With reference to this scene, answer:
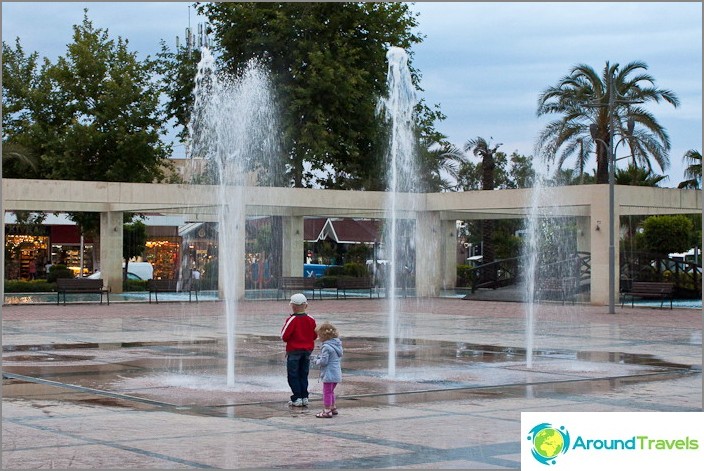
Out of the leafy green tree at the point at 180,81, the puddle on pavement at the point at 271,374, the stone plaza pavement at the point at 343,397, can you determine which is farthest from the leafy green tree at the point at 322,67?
the puddle on pavement at the point at 271,374

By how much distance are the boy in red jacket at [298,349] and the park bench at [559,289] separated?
2521 centimetres

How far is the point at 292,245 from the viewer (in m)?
44.2

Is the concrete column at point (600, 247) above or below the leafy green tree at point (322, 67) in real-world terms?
below

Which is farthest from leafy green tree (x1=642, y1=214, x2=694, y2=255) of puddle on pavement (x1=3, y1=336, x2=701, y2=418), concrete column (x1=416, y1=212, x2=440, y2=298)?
puddle on pavement (x1=3, y1=336, x2=701, y2=418)

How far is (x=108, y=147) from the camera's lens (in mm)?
50094

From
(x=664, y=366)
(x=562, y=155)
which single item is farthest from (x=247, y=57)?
(x=664, y=366)

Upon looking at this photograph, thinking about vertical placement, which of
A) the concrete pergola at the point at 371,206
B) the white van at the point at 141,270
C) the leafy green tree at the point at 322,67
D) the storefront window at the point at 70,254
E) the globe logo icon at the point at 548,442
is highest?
the leafy green tree at the point at 322,67

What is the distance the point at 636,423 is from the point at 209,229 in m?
50.4

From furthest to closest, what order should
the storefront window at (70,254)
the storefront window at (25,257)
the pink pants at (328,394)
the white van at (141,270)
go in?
the storefront window at (70,254), the storefront window at (25,257), the white van at (141,270), the pink pants at (328,394)

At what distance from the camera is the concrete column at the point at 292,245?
4403 centimetres

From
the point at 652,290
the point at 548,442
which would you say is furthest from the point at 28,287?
the point at 548,442

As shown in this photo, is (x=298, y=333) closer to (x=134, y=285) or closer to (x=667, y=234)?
Answer: (x=134, y=285)

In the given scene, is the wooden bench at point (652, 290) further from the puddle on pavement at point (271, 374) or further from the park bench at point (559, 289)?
the puddle on pavement at point (271, 374)

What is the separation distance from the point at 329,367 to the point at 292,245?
32763 millimetres
